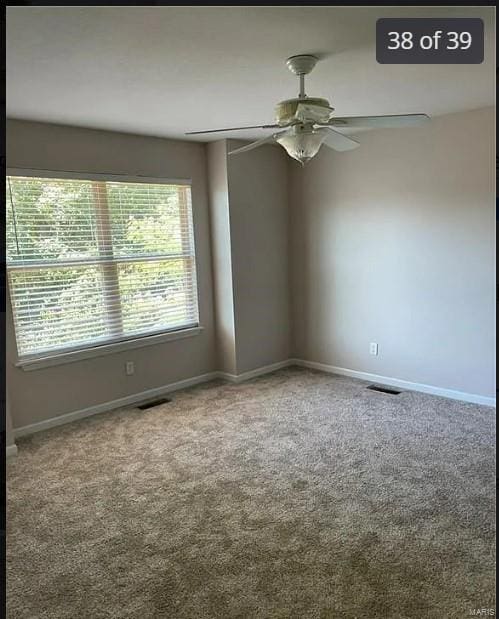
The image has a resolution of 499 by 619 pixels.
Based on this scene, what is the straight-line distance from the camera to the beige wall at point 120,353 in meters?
3.69

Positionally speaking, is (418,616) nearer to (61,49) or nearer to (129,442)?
(129,442)

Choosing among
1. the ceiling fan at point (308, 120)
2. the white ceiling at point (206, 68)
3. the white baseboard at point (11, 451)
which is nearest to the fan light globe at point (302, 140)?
the ceiling fan at point (308, 120)

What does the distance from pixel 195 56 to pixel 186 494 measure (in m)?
2.27

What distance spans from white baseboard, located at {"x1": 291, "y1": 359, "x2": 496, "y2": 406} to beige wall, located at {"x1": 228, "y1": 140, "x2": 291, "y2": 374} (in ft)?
1.30

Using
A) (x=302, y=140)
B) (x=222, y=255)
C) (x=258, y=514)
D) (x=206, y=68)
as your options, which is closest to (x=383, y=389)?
(x=222, y=255)

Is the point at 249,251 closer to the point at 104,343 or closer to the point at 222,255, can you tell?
the point at 222,255

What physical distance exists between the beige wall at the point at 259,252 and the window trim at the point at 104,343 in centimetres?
42

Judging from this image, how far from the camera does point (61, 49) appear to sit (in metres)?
2.17

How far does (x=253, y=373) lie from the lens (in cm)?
502

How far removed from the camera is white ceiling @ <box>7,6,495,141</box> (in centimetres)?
190

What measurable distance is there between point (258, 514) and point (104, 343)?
2171 millimetres

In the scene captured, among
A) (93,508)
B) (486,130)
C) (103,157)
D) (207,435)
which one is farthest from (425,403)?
(103,157)

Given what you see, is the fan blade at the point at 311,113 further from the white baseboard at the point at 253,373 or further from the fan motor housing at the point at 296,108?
the white baseboard at the point at 253,373

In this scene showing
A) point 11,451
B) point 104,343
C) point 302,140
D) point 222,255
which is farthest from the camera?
point 222,255
